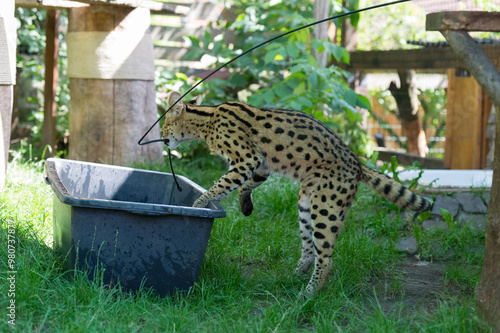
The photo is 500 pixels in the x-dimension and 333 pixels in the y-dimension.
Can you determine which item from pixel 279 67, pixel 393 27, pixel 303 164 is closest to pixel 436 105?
pixel 393 27

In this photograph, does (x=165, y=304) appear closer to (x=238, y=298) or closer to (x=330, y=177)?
(x=238, y=298)

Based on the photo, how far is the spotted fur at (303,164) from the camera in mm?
3973

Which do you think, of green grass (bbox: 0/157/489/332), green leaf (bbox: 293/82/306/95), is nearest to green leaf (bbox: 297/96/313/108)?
green leaf (bbox: 293/82/306/95)

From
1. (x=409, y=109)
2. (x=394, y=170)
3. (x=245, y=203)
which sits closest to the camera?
(x=245, y=203)

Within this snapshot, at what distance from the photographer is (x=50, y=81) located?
291 inches

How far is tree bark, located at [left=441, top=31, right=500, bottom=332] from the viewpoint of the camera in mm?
3204

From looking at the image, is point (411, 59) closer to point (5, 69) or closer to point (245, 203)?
point (245, 203)

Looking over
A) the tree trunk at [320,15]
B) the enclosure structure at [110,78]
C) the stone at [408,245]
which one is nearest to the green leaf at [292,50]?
the tree trunk at [320,15]

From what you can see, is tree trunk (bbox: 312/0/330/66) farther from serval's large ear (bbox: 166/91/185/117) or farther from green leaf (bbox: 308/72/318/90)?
serval's large ear (bbox: 166/91/185/117)

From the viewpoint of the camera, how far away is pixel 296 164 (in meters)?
4.13

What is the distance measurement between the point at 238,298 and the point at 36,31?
7.07 m

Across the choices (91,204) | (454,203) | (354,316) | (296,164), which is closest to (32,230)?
(91,204)

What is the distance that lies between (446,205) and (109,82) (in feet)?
13.0

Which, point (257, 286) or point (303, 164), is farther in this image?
point (303, 164)
